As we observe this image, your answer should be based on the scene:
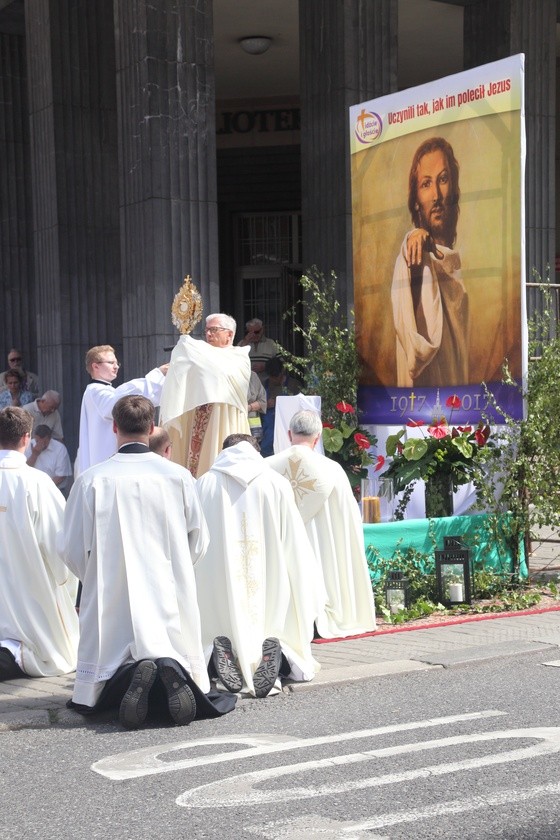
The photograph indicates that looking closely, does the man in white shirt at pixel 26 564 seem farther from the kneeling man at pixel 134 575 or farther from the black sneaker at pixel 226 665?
the black sneaker at pixel 226 665

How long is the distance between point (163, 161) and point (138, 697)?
8.49m

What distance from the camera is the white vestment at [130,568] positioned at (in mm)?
6488

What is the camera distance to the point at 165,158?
1372 cm

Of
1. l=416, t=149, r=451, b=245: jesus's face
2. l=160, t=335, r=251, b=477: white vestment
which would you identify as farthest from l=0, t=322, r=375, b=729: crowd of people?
l=416, t=149, r=451, b=245: jesus's face

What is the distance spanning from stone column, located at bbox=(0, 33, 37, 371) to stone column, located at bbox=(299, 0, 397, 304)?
15.0 feet

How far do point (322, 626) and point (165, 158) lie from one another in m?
6.81

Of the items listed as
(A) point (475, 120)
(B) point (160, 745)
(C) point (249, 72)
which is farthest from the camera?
(C) point (249, 72)

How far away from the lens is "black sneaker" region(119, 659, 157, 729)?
6238 millimetres

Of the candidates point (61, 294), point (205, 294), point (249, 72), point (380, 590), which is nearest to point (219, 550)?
point (380, 590)

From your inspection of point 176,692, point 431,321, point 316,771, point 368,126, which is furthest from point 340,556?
point 368,126

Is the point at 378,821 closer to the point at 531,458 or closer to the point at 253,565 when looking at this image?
the point at 253,565

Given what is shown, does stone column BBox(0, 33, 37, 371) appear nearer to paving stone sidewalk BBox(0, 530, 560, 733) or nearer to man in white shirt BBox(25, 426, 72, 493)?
man in white shirt BBox(25, 426, 72, 493)

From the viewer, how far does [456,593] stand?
31.0 feet

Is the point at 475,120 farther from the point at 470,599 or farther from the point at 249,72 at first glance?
the point at 249,72
